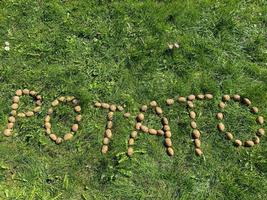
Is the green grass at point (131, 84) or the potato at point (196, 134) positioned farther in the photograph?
the potato at point (196, 134)

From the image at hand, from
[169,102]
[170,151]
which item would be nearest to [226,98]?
[169,102]

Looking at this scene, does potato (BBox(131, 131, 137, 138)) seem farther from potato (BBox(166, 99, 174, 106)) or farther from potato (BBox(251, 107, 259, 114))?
potato (BBox(251, 107, 259, 114))

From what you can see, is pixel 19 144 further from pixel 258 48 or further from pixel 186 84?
pixel 258 48

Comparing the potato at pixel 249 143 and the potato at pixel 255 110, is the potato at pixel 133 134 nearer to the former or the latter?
the potato at pixel 249 143

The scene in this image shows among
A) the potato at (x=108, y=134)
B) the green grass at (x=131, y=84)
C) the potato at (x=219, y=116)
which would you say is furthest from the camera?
the potato at (x=219, y=116)

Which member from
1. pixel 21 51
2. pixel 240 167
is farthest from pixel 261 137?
pixel 21 51

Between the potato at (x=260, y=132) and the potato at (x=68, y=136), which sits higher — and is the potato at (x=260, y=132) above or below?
above

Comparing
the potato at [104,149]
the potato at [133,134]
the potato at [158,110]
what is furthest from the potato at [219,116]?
the potato at [104,149]

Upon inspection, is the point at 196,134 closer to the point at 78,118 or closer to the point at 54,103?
the point at 78,118

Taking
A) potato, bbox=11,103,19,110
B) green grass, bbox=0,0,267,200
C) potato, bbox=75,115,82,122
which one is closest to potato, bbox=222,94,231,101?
green grass, bbox=0,0,267,200

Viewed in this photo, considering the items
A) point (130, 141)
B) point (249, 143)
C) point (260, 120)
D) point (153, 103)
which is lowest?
point (130, 141)
